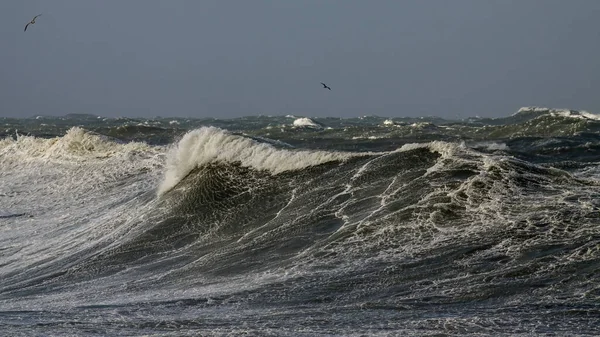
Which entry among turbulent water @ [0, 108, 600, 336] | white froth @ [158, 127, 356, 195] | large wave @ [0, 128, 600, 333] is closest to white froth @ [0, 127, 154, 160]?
turbulent water @ [0, 108, 600, 336]

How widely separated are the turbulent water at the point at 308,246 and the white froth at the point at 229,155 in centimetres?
4

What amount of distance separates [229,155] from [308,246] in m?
6.42

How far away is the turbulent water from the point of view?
8.92 m

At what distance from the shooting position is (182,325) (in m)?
8.89

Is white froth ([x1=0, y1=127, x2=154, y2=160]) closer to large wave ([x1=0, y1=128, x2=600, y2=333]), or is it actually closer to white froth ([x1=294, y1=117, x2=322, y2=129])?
large wave ([x1=0, y1=128, x2=600, y2=333])

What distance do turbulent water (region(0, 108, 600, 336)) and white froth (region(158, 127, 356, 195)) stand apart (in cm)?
4

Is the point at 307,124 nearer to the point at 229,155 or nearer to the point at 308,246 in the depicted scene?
the point at 229,155

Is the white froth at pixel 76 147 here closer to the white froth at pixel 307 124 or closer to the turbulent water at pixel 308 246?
the turbulent water at pixel 308 246

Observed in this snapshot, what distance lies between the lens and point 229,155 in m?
18.3

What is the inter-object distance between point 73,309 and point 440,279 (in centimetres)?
400

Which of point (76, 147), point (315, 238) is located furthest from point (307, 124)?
point (315, 238)

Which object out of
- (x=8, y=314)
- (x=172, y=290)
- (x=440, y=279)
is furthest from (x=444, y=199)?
(x=8, y=314)

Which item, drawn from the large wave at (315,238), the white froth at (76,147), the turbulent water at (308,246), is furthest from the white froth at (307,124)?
the large wave at (315,238)

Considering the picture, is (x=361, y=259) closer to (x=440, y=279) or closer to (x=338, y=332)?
(x=440, y=279)
